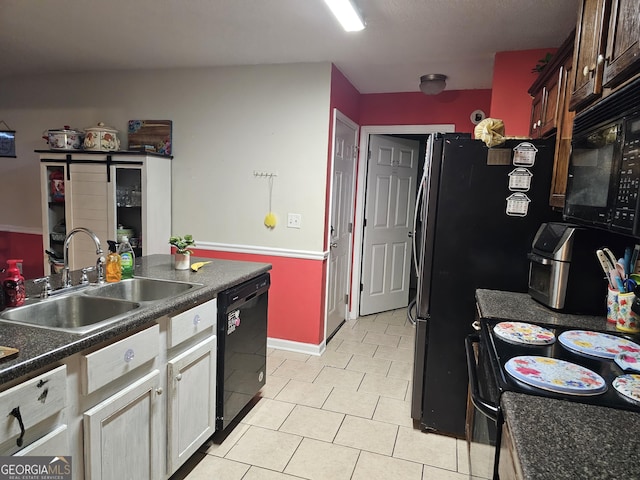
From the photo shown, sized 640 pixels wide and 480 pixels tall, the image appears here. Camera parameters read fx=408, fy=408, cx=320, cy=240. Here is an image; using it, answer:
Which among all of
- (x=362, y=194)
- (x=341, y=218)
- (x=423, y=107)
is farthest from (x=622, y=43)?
(x=362, y=194)

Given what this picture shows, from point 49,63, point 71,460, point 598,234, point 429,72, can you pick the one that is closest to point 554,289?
point 598,234

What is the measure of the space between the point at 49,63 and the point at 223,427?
3.64m

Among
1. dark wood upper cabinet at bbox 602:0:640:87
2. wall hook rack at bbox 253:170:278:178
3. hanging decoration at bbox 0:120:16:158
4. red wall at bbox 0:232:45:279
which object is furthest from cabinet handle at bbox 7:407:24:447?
hanging decoration at bbox 0:120:16:158

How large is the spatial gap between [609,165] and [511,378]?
27.8 inches

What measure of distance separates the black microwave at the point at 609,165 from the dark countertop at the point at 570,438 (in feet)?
1.47

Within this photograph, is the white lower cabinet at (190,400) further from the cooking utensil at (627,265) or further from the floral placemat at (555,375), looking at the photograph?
the cooking utensil at (627,265)

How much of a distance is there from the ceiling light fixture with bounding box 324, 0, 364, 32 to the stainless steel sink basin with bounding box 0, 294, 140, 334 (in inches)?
70.2

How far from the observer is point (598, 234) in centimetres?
171

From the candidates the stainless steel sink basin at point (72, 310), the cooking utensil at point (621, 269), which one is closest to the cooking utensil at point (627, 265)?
the cooking utensil at point (621, 269)

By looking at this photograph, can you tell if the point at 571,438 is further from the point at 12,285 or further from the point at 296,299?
the point at 296,299

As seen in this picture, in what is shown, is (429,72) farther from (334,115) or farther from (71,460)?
(71,460)

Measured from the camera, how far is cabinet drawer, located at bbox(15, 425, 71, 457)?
113 cm

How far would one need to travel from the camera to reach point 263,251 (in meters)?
3.62

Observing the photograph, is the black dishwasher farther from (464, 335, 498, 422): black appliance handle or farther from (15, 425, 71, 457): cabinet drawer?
(464, 335, 498, 422): black appliance handle
